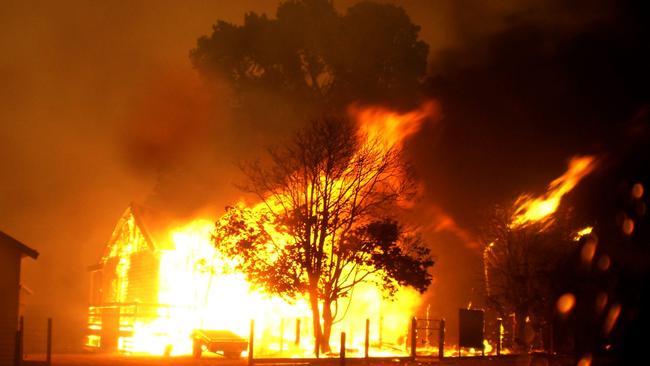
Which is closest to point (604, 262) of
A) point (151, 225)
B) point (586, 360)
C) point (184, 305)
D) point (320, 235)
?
point (586, 360)

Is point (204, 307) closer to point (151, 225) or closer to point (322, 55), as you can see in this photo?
point (151, 225)

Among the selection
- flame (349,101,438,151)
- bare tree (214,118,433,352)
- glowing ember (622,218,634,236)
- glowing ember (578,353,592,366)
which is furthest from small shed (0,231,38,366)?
glowing ember (622,218,634,236)

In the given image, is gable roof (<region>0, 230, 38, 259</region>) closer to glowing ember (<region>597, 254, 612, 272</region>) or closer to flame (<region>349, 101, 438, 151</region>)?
flame (<region>349, 101, 438, 151</region>)

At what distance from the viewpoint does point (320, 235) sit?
102ft

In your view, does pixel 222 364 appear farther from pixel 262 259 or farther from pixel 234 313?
pixel 234 313

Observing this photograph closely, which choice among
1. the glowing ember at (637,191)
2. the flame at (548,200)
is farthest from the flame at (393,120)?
the glowing ember at (637,191)

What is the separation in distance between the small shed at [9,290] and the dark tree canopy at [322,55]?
92.1 ft

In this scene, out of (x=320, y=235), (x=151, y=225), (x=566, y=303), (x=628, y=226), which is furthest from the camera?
(x=151, y=225)

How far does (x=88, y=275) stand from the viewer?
213ft

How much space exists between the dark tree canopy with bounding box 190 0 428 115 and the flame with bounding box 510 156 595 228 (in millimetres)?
16245

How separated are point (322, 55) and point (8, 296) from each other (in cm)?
3115

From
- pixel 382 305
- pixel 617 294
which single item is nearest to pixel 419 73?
pixel 382 305

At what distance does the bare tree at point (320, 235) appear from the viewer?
3070 centimetres

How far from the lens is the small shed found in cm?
2830
